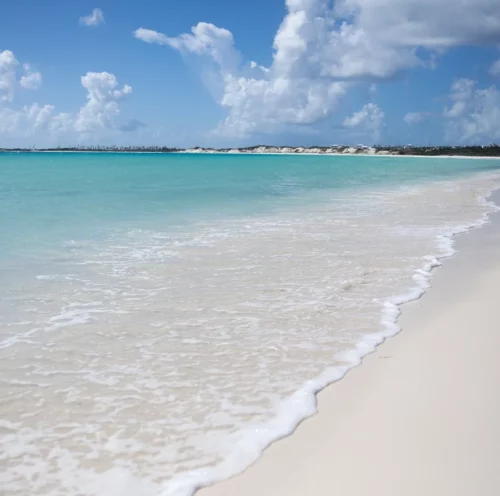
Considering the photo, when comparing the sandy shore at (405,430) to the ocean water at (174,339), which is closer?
the sandy shore at (405,430)

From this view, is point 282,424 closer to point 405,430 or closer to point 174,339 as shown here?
point 405,430

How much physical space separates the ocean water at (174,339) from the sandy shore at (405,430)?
0.20 meters

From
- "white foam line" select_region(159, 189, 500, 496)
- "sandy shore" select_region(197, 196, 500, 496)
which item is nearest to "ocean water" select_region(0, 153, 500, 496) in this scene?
"white foam line" select_region(159, 189, 500, 496)

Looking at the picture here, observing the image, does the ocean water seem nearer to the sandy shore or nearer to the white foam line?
the white foam line

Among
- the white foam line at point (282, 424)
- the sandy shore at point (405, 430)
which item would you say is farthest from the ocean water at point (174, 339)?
the sandy shore at point (405, 430)

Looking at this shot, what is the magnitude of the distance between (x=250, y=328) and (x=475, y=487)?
3109 mm

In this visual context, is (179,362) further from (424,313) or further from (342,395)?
(424,313)

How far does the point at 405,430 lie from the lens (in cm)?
348

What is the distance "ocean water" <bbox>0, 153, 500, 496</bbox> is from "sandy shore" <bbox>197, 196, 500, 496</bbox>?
196mm

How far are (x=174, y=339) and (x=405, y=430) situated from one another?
2662 mm

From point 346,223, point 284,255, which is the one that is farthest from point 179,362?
point 346,223

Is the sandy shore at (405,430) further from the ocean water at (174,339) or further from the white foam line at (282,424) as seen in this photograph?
the ocean water at (174,339)

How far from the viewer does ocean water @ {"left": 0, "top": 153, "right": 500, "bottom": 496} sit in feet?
10.9

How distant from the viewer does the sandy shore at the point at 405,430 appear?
2.95 meters
